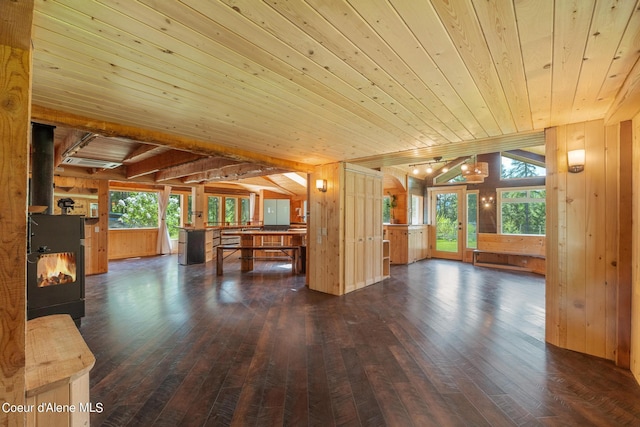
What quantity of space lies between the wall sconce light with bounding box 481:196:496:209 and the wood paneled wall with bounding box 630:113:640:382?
18.7ft

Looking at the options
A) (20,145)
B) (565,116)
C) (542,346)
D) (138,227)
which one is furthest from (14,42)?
(138,227)

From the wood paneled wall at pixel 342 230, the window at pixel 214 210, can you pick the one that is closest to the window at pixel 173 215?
the window at pixel 214 210

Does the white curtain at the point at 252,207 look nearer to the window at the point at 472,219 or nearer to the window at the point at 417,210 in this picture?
the window at the point at 417,210

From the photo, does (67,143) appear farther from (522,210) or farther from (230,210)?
(522,210)

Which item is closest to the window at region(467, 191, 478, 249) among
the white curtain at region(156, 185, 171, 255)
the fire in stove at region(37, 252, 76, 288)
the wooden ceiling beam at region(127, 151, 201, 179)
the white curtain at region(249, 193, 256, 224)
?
the wooden ceiling beam at region(127, 151, 201, 179)

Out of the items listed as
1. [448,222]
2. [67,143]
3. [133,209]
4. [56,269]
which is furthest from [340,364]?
[133,209]

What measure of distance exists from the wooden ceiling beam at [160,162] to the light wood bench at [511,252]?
7.43 meters

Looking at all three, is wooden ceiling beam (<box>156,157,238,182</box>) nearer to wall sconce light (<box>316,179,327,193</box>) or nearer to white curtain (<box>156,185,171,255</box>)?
wall sconce light (<box>316,179,327,193</box>)

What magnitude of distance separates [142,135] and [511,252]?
8.23 m

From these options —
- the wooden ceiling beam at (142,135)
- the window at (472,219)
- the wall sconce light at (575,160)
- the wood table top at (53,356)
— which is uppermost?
the wooden ceiling beam at (142,135)

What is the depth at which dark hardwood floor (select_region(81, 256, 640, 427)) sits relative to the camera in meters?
1.82

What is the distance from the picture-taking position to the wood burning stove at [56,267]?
3080 mm

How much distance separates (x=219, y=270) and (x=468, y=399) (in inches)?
204

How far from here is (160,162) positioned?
17.0ft
